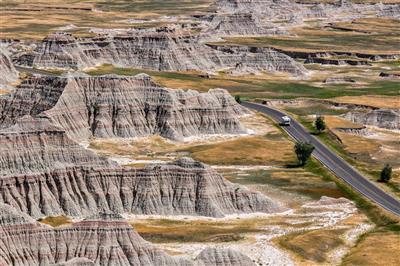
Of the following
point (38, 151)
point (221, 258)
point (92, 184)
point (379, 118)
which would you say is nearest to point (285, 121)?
point (379, 118)

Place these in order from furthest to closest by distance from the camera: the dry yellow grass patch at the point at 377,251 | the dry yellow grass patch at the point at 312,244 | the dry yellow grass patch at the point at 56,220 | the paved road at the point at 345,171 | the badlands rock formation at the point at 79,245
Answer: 1. the paved road at the point at 345,171
2. the dry yellow grass patch at the point at 56,220
3. the dry yellow grass patch at the point at 312,244
4. the dry yellow grass patch at the point at 377,251
5. the badlands rock formation at the point at 79,245

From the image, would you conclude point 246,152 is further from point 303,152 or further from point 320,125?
point 320,125

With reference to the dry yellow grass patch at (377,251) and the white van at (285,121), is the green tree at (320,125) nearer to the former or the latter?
the white van at (285,121)

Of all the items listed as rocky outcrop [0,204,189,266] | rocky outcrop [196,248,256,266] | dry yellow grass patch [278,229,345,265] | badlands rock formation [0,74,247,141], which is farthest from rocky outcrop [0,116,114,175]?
rocky outcrop [196,248,256,266]

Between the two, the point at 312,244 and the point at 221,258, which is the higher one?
the point at 221,258

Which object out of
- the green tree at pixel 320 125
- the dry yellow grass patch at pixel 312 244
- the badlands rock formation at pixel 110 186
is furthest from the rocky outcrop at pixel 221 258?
the green tree at pixel 320 125

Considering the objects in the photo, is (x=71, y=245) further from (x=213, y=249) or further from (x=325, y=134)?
(x=325, y=134)

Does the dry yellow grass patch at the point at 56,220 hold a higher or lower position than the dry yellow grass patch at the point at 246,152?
higher
